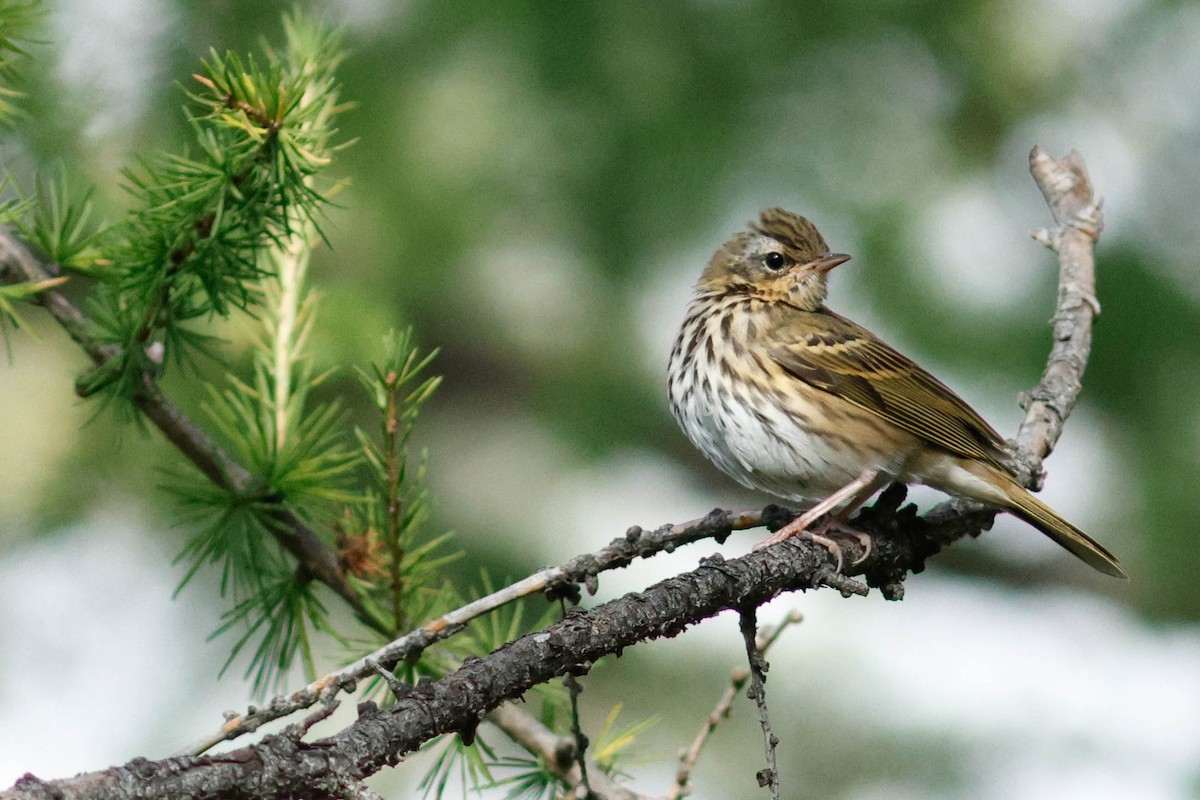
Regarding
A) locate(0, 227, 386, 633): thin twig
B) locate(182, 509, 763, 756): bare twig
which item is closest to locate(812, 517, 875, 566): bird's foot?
locate(182, 509, 763, 756): bare twig

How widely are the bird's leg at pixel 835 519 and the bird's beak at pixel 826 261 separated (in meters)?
0.94

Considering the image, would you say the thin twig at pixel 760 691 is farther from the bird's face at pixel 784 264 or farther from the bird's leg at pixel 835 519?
the bird's face at pixel 784 264

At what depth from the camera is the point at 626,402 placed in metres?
6.35

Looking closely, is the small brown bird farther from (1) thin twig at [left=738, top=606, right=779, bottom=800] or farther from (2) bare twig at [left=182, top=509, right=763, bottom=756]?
→ (1) thin twig at [left=738, top=606, right=779, bottom=800]

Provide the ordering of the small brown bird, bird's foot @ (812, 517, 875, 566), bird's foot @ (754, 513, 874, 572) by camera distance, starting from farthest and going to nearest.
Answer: the small brown bird → bird's foot @ (812, 517, 875, 566) → bird's foot @ (754, 513, 874, 572)

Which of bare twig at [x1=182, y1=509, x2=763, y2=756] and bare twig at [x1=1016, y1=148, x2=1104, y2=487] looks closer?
bare twig at [x1=182, y1=509, x2=763, y2=756]

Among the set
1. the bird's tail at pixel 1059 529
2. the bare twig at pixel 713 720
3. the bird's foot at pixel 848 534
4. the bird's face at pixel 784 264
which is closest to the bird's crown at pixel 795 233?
the bird's face at pixel 784 264

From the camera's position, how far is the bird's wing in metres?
4.29

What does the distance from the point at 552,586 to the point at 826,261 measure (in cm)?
289

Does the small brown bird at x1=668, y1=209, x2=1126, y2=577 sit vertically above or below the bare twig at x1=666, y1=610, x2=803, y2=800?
above

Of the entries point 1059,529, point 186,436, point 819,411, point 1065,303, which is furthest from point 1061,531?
point 186,436

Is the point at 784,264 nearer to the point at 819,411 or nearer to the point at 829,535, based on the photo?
the point at 819,411

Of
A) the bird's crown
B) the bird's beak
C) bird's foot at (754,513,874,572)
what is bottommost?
bird's foot at (754,513,874,572)

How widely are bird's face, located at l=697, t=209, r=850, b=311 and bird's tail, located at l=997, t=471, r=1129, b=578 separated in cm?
120
